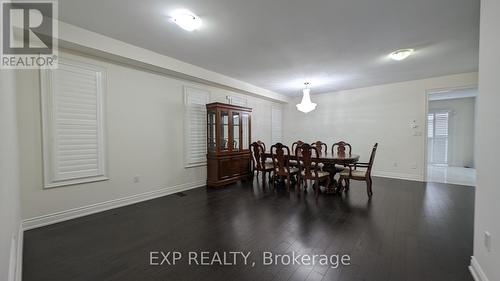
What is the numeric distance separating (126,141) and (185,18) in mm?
2257

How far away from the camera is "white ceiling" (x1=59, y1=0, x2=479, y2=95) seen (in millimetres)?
2215

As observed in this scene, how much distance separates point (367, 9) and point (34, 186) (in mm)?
4612

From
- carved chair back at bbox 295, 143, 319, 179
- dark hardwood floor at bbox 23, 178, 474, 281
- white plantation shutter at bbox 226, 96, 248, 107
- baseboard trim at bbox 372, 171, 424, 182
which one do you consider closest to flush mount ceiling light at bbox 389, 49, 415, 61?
carved chair back at bbox 295, 143, 319, 179

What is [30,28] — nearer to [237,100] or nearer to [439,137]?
[237,100]

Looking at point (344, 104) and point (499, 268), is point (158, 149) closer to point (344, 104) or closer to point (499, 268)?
point (499, 268)

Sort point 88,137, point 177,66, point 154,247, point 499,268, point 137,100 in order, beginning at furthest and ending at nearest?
point 177,66
point 137,100
point 88,137
point 154,247
point 499,268

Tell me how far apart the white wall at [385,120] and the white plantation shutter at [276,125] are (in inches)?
46.7

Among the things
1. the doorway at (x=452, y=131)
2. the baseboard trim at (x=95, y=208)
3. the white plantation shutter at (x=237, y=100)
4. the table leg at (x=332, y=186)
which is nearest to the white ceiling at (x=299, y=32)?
the white plantation shutter at (x=237, y=100)

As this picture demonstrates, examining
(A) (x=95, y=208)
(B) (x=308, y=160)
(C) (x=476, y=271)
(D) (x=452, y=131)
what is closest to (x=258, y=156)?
(B) (x=308, y=160)

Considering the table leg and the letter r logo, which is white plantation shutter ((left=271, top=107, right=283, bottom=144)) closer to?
the table leg

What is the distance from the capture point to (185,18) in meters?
2.38

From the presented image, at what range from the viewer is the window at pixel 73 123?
2662mm

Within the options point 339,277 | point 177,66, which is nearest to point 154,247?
point 339,277

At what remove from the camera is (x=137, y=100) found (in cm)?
356
